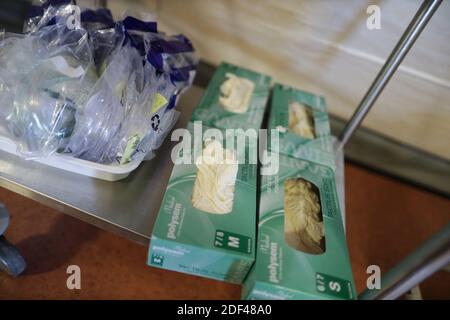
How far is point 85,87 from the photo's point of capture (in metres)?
0.63

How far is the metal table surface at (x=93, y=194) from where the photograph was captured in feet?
1.98

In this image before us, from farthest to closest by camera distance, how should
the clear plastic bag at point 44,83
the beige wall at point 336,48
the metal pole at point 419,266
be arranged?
the beige wall at point 336,48 → the clear plastic bag at point 44,83 → the metal pole at point 419,266

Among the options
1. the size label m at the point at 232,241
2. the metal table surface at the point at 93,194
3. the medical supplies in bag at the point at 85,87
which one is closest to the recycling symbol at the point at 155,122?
the medical supplies in bag at the point at 85,87

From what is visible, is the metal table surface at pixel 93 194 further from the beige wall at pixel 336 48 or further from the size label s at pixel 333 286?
the beige wall at pixel 336 48

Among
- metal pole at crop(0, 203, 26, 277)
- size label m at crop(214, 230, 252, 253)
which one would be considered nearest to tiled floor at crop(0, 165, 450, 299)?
metal pole at crop(0, 203, 26, 277)

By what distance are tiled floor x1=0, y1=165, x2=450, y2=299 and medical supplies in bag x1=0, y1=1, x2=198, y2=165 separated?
0.30 m

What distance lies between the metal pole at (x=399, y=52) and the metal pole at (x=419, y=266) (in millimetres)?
427

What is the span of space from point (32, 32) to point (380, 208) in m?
1.05

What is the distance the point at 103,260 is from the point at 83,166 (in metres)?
0.30

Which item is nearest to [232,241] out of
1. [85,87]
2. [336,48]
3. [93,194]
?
[93,194]

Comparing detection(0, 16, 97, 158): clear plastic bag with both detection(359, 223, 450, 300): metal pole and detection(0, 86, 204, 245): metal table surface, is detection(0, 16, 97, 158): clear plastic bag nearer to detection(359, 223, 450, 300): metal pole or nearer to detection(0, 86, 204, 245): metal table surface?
detection(0, 86, 204, 245): metal table surface

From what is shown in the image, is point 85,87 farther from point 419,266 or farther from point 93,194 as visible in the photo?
point 419,266

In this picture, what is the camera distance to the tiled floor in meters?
0.75
